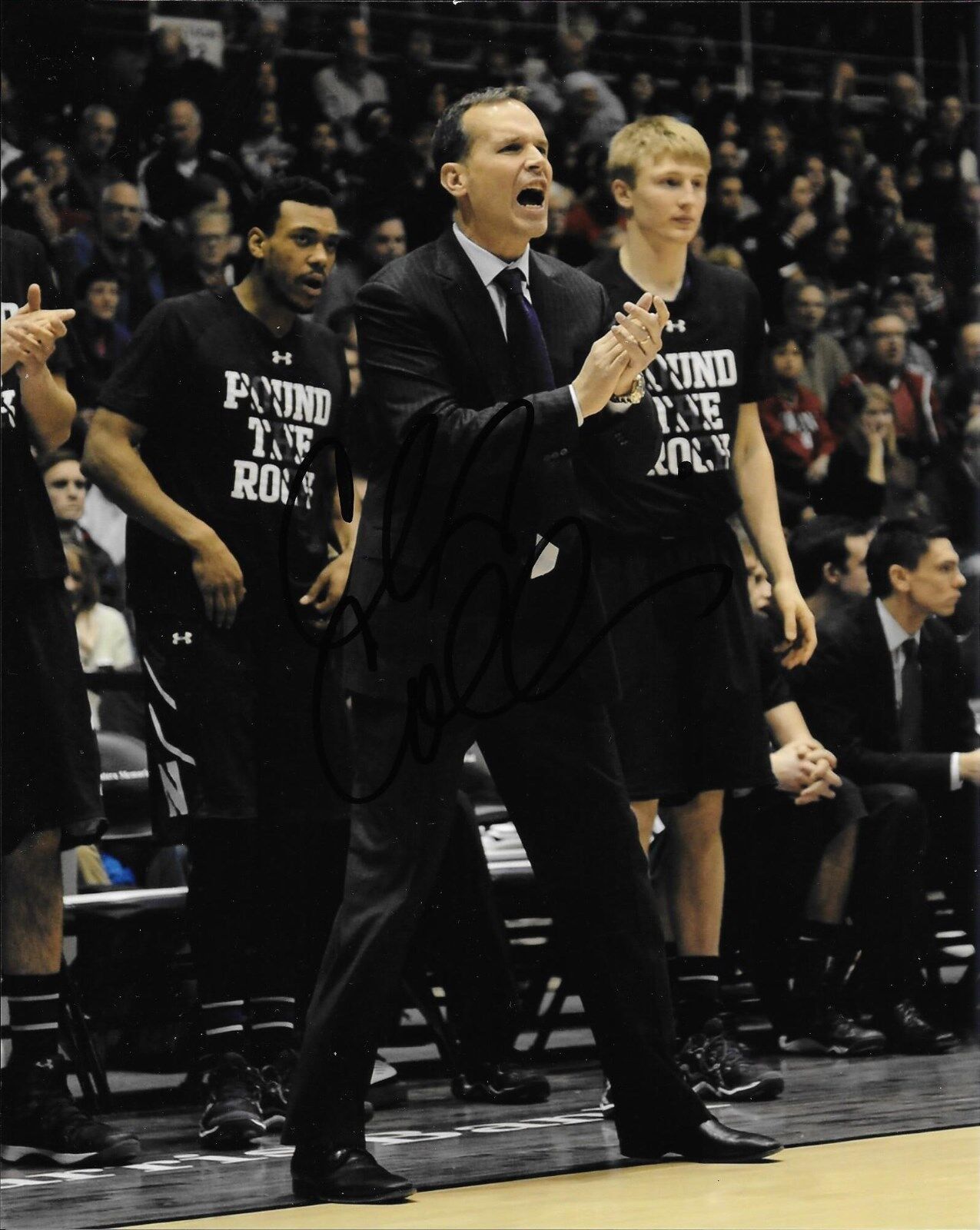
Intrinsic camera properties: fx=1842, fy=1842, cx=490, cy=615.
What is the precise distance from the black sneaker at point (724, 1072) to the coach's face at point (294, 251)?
5.38 feet

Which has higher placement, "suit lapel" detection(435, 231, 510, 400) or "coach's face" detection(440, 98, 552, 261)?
"coach's face" detection(440, 98, 552, 261)

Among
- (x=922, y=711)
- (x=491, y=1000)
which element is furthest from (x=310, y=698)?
(x=922, y=711)

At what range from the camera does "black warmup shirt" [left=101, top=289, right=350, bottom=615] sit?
352 cm

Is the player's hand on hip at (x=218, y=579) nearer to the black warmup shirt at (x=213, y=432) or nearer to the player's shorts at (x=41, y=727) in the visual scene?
the black warmup shirt at (x=213, y=432)

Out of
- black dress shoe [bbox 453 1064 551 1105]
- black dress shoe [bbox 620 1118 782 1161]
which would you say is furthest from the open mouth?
black dress shoe [bbox 453 1064 551 1105]

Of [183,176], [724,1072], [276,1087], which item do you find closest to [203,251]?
[183,176]

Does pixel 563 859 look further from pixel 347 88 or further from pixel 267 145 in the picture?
pixel 347 88

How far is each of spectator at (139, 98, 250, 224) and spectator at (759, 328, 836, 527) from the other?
5.14 ft

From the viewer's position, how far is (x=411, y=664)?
2797mm

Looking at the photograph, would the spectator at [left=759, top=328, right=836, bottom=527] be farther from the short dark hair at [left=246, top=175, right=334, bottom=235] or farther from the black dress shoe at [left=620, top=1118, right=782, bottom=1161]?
the black dress shoe at [left=620, top=1118, right=782, bottom=1161]

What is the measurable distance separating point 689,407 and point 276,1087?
1554 millimetres

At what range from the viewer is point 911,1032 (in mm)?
4227

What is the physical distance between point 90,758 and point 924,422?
10.4ft

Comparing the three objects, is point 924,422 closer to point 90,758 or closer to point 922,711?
point 922,711
